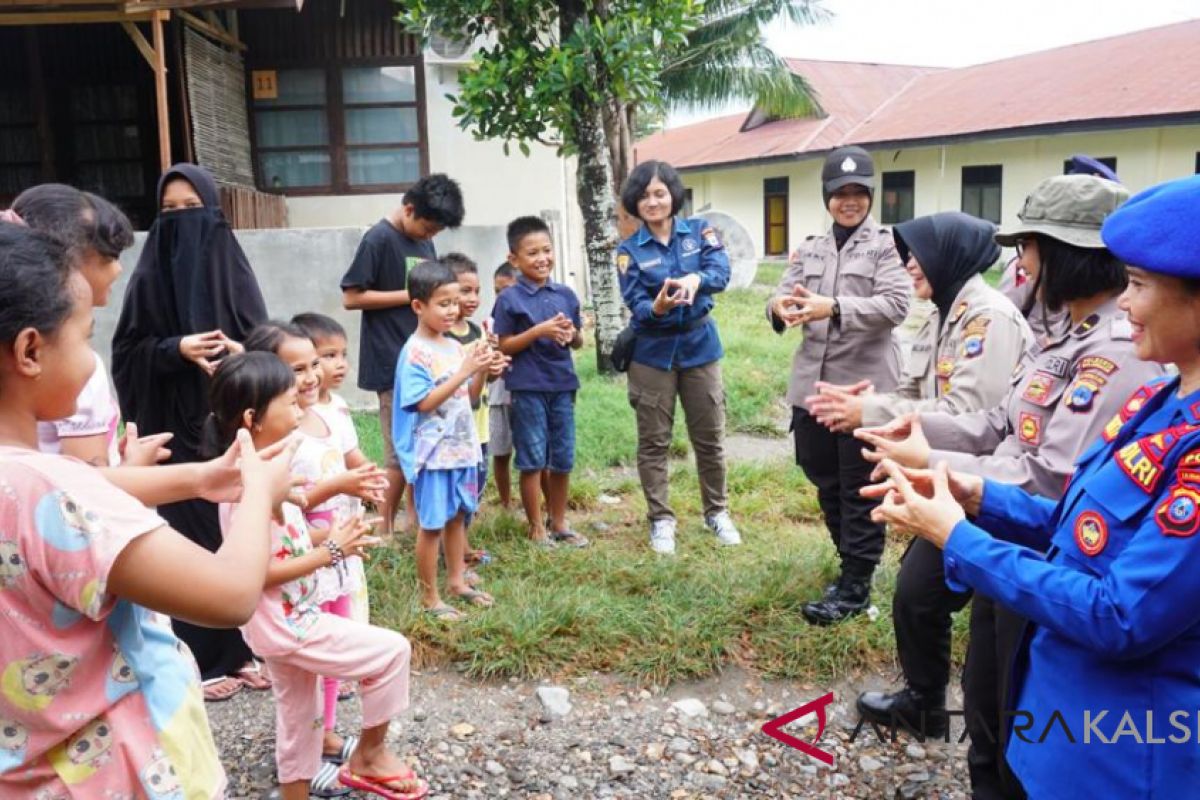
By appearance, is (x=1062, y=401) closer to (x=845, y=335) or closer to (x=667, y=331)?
(x=845, y=335)

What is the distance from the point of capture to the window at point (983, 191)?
18.8 meters

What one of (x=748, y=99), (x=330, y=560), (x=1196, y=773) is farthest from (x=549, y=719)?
(x=748, y=99)

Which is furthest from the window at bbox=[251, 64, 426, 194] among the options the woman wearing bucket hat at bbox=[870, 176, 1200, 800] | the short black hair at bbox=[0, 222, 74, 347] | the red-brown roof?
the red-brown roof

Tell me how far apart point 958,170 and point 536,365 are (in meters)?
17.5

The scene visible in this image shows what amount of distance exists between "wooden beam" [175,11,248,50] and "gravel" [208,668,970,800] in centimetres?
729

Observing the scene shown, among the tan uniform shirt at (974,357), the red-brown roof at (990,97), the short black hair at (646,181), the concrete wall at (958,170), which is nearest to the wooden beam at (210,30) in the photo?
the short black hair at (646,181)

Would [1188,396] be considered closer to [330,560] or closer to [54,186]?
[330,560]

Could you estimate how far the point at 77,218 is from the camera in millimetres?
2568

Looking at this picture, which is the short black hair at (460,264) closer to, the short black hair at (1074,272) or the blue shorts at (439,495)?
the blue shorts at (439,495)

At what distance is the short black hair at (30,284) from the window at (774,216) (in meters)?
23.2

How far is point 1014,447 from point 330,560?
1719 mm

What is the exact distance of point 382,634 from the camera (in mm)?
2555

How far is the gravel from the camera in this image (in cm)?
285

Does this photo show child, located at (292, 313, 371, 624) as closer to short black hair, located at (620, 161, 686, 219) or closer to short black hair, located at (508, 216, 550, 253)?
short black hair, located at (508, 216, 550, 253)
